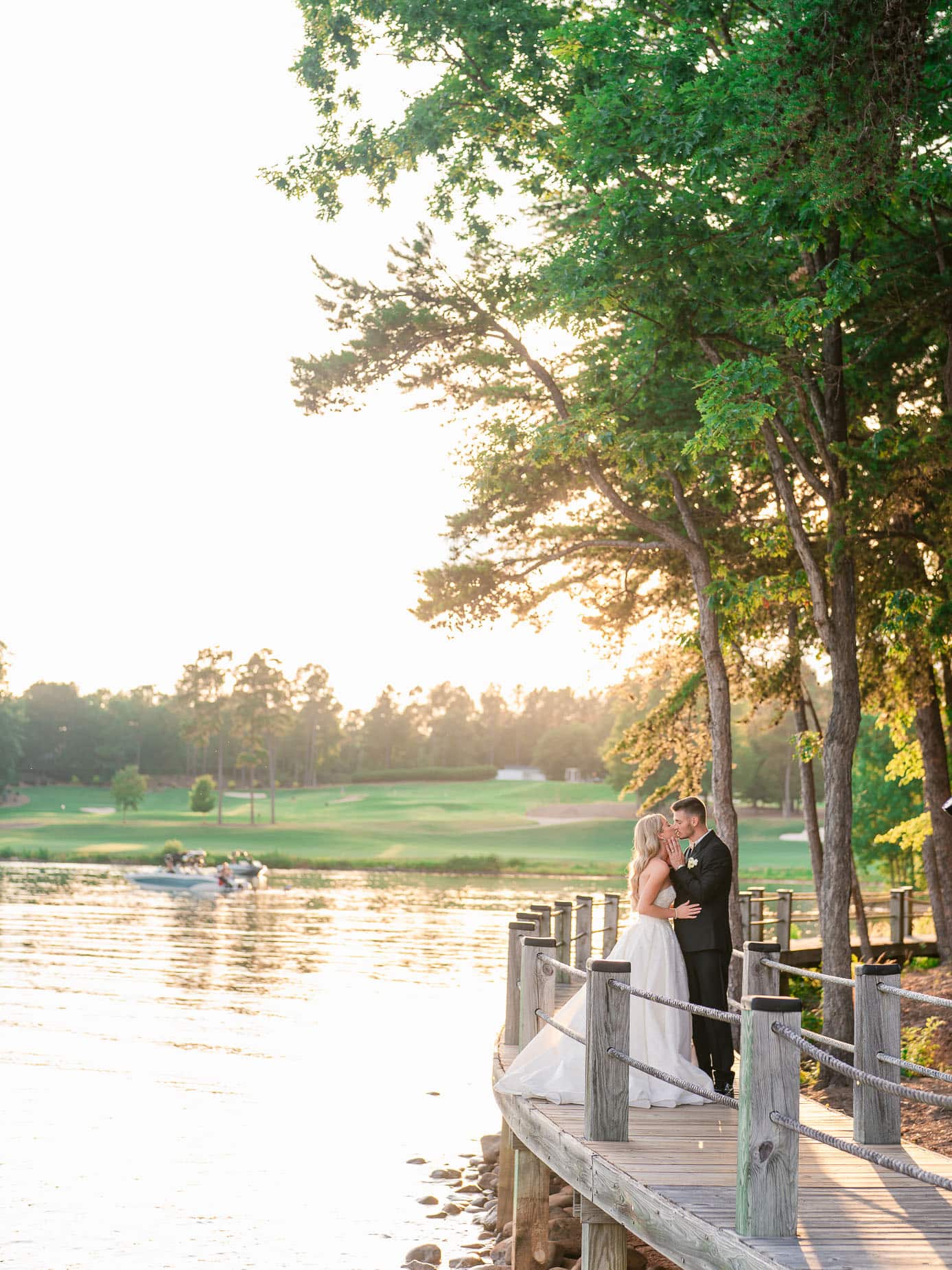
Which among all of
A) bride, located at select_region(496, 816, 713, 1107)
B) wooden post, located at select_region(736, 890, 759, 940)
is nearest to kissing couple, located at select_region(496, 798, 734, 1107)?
bride, located at select_region(496, 816, 713, 1107)

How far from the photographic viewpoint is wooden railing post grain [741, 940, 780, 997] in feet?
30.1

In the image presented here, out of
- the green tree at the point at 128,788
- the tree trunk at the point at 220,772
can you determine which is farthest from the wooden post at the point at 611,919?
the green tree at the point at 128,788

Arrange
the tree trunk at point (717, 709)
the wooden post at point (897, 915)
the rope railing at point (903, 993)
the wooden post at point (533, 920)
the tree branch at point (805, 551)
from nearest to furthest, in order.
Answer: the rope railing at point (903, 993) → the wooden post at point (533, 920) → the tree branch at point (805, 551) → the tree trunk at point (717, 709) → the wooden post at point (897, 915)

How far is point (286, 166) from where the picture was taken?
19.6m

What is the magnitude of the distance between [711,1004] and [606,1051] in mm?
2264

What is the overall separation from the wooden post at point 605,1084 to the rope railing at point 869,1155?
177 centimetres

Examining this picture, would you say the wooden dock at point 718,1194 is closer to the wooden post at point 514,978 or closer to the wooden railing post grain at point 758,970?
the wooden railing post grain at point 758,970

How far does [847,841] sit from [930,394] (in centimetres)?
658

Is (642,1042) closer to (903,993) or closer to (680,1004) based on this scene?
(903,993)

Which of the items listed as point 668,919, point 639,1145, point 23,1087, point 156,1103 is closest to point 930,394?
point 668,919

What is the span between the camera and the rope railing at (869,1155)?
4766 mm

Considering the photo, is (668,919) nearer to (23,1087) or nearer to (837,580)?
(837,580)

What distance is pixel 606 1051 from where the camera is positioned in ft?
24.1

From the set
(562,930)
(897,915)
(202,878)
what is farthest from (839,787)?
(202,878)
